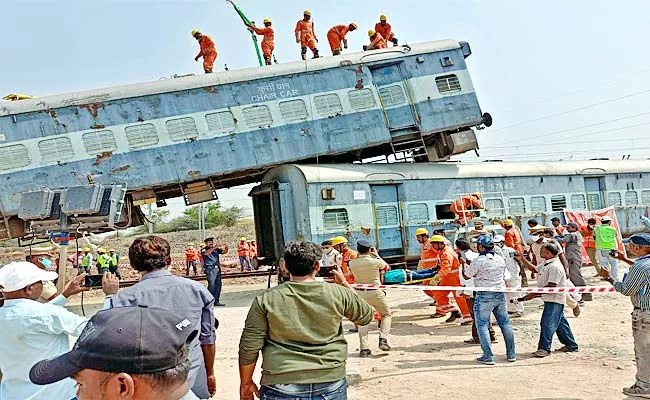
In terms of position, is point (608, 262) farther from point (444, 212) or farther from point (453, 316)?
point (453, 316)

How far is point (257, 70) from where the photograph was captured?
605 inches

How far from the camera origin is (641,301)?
237 inches

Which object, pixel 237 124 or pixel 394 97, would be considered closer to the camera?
pixel 237 124

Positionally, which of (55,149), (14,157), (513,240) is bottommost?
(513,240)

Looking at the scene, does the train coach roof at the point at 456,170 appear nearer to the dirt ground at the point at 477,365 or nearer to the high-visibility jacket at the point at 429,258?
the high-visibility jacket at the point at 429,258

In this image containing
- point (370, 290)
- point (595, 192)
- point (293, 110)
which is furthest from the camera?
point (595, 192)

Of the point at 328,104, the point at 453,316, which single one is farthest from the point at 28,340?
the point at 328,104

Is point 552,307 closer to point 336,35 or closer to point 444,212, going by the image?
point 444,212

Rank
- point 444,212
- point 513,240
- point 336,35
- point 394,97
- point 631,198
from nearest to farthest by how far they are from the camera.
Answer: point 513,240
point 444,212
point 394,97
point 336,35
point 631,198

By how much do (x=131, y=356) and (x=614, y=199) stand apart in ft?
65.5

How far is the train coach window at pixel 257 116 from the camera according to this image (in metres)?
15.1

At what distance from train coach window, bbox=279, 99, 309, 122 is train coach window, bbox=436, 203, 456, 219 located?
4.34 meters

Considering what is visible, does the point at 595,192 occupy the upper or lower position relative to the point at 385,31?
lower

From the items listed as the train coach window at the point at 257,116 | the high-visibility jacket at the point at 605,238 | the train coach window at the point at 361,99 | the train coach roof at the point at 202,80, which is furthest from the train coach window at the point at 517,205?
the train coach window at the point at 257,116
